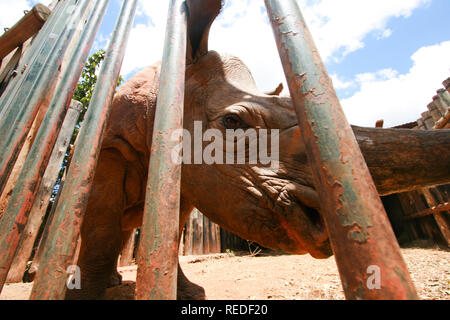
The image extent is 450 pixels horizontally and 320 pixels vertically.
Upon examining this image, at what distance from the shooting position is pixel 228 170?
5.98ft

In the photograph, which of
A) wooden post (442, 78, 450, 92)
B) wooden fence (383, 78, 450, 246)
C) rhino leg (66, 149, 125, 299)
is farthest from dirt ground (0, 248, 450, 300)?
wooden post (442, 78, 450, 92)

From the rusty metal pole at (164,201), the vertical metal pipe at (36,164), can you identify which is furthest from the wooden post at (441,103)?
the vertical metal pipe at (36,164)

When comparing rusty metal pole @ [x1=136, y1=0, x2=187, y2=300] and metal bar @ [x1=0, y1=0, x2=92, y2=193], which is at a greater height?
metal bar @ [x1=0, y1=0, x2=92, y2=193]

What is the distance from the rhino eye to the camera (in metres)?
1.96

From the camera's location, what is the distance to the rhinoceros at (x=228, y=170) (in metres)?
1.23

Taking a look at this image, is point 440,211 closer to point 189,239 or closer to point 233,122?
point 189,239

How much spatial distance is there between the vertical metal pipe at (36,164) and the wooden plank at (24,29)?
2.12 m

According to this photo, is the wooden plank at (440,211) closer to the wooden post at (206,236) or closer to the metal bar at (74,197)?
the wooden post at (206,236)

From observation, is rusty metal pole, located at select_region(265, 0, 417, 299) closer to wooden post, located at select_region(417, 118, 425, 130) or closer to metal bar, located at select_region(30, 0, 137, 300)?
metal bar, located at select_region(30, 0, 137, 300)

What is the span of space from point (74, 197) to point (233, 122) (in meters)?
1.28

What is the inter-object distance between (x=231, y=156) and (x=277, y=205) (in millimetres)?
538

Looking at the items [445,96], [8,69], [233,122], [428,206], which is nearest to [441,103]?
[445,96]

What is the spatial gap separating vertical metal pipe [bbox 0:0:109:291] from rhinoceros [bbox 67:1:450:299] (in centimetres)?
77

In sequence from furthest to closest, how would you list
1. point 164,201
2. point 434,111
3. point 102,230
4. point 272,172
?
point 434,111, point 102,230, point 272,172, point 164,201
